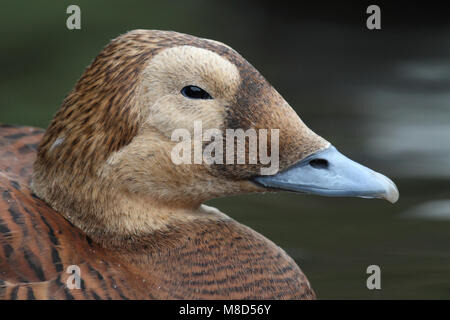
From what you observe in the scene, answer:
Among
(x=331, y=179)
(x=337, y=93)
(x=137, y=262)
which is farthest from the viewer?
(x=337, y=93)

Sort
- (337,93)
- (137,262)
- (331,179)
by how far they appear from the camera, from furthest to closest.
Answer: (337,93) → (137,262) → (331,179)

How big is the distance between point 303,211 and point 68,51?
2644 millimetres

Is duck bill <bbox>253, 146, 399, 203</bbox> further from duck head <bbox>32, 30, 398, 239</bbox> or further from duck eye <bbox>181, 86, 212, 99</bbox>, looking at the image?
duck eye <bbox>181, 86, 212, 99</bbox>

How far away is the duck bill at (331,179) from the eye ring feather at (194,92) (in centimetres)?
38

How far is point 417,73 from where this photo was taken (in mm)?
7148

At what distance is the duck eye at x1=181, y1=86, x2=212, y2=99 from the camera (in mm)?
3484

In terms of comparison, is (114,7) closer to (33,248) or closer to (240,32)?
(240,32)

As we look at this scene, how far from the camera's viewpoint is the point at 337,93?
6.88 meters

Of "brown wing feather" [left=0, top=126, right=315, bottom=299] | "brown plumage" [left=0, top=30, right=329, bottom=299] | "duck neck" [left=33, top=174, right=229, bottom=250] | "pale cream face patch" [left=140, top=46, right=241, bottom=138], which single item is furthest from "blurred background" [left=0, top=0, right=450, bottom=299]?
"pale cream face patch" [left=140, top=46, right=241, bottom=138]

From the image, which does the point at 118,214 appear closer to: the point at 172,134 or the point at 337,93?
the point at 172,134

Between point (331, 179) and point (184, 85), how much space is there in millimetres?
633

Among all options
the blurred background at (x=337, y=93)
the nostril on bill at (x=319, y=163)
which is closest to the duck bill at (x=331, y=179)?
the nostril on bill at (x=319, y=163)

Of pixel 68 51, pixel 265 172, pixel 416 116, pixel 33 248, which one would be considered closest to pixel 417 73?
pixel 416 116

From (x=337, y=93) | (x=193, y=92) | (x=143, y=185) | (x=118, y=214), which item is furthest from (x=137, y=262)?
(x=337, y=93)
